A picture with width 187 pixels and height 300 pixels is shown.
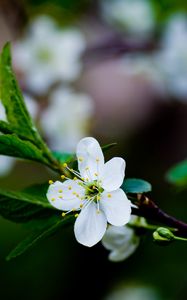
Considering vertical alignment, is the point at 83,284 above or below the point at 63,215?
below

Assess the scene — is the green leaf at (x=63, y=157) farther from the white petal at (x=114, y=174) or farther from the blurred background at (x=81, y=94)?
the blurred background at (x=81, y=94)

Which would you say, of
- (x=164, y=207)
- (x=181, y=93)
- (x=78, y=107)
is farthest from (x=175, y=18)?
(x=164, y=207)

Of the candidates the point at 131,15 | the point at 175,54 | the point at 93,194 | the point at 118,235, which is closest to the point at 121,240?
the point at 118,235

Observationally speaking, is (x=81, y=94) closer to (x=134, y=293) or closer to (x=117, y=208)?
(x=134, y=293)

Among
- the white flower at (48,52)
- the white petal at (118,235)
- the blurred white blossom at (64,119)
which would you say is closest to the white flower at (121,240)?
the white petal at (118,235)

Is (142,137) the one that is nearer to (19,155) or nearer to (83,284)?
(83,284)

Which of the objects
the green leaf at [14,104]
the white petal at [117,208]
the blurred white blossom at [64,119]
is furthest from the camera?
the blurred white blossom at [64,119]

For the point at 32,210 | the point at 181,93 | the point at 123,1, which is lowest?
the point at 181,93
